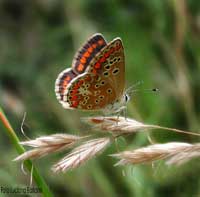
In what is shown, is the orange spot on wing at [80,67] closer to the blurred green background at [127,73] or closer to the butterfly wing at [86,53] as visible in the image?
the butterfly wing at [86,53]

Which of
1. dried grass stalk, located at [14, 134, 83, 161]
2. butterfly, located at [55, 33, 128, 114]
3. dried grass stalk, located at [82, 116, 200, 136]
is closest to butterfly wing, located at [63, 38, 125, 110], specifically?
butterfly, located at [55, 33, 128, 114]

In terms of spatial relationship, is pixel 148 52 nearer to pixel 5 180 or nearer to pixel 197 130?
pixel 197 130

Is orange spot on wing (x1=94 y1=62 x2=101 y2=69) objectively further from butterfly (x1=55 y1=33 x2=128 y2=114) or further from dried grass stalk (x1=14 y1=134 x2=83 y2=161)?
dried grass stalk (x1=14 y1=134 x2=83 y2=161)

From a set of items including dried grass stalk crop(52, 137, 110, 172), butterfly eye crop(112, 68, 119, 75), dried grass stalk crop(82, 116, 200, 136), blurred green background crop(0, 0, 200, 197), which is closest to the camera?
dried grass stalk crop(52, 137, 110, 172)

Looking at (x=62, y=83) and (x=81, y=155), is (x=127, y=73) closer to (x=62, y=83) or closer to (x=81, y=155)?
(x=62, y=83)

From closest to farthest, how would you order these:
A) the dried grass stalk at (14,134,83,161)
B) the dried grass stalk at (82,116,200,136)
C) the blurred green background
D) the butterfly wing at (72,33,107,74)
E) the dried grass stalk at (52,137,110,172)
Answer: the dried grass stalk at (52,137,110,172) → the dried grass stalk at (14,134,83,161) → the dried grass stalk at (82,116,200,136) → the butterfly wing at (72,33,107,74) → the blurred green background

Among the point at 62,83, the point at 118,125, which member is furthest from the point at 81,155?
the point at 62,83
